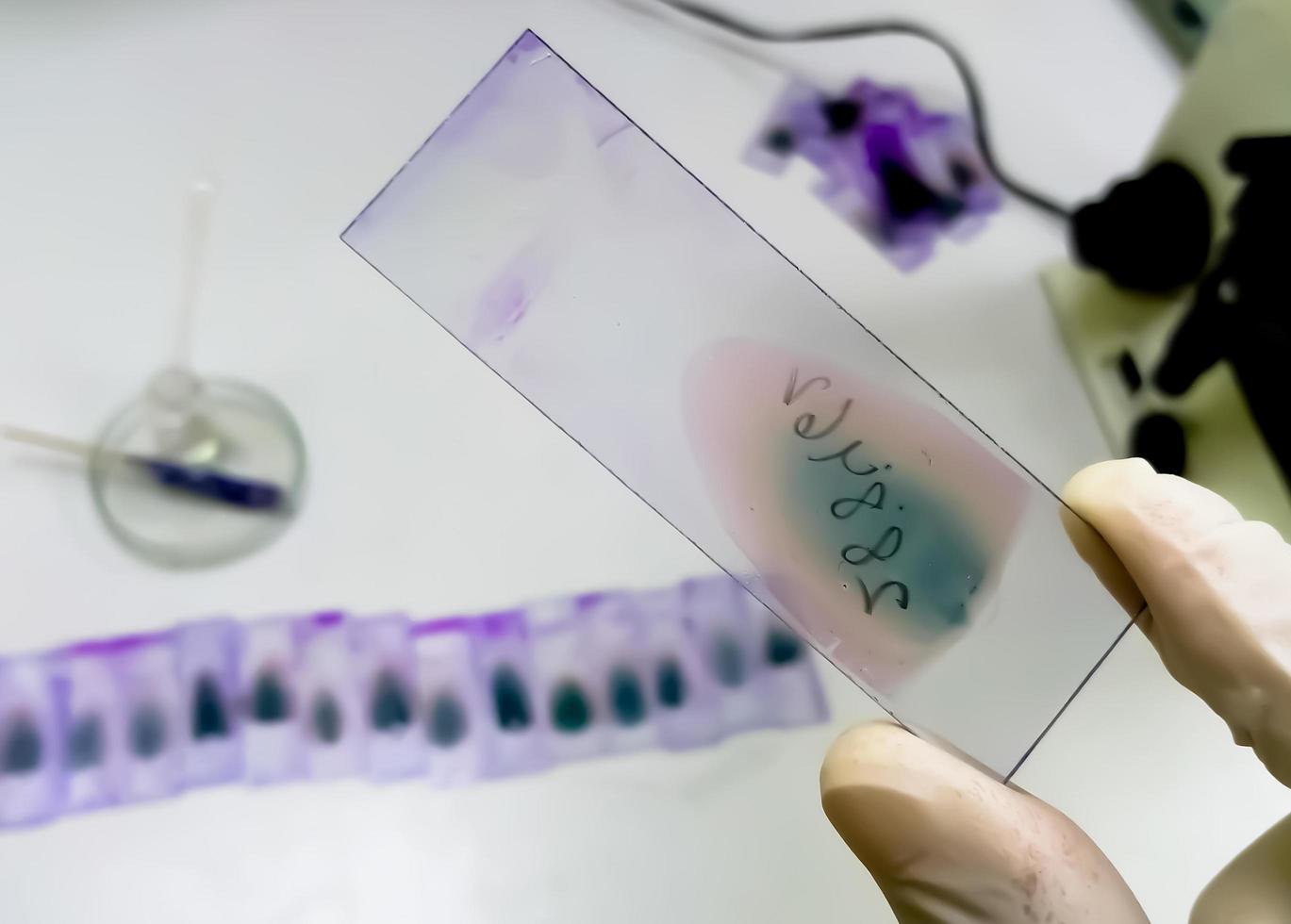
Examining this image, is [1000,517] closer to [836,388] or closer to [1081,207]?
[836,388]

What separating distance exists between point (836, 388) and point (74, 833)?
0.44 metres

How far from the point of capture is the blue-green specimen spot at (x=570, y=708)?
547 mm

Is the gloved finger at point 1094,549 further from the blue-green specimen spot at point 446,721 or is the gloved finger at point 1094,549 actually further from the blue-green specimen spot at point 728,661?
the blue-green specimen spot at point 446,721

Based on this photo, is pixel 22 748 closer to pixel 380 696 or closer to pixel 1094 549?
pixel 380 696

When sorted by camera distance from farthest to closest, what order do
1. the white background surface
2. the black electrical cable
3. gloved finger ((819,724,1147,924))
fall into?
the black electrical cable
the white background surface
gloved finger ((819,724,1147,924))

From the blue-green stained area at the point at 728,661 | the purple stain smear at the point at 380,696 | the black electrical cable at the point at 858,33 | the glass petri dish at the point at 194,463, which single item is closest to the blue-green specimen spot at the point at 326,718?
the purple stain smear at the point at 380,696

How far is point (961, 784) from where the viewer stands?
1.25 feet

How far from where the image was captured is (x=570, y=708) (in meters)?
0.55

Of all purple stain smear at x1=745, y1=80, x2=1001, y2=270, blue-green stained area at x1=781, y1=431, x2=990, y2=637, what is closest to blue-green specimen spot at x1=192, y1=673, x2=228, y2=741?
blue-green stained area at x1=781, y1=431, x2=990, y2=637

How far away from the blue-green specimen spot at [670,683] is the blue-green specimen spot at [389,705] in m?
0.14

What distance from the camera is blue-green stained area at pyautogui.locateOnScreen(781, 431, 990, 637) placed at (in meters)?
0.39

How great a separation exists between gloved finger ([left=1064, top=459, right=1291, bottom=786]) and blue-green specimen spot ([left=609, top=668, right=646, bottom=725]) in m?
0.25

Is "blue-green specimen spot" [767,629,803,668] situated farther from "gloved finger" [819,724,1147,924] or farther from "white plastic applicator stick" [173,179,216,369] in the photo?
"white plastic applicator stick" [173,179,216,369]

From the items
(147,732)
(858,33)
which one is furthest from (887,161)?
(147,732)
